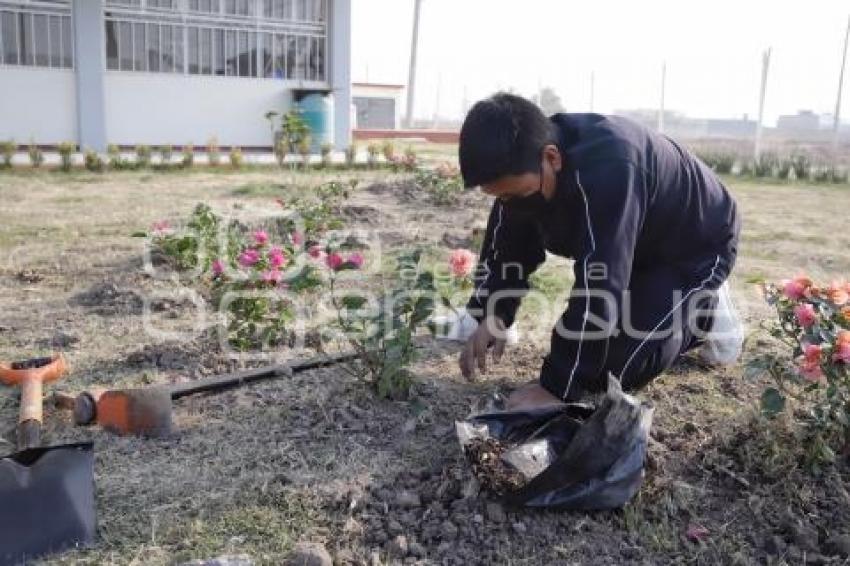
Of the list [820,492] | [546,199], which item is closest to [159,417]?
[546,199]

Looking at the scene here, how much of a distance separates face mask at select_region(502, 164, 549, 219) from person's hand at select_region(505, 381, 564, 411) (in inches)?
21.5

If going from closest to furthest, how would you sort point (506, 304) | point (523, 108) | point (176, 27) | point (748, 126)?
point (523, 108)
point (506, 304)
point (176, 27)
point (748, 126)

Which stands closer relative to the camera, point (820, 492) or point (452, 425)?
point (820, 492)

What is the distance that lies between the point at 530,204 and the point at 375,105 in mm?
26637

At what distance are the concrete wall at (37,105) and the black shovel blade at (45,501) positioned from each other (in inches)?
462

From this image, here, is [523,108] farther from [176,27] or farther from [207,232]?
[176,27]

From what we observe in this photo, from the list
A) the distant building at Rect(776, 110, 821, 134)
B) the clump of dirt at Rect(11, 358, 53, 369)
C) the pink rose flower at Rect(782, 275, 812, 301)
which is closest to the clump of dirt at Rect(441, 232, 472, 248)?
the clump of dirt at Rect(11, 358, 53, 369)

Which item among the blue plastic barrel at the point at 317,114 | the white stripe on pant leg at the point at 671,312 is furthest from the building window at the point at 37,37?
the white stripe on pant leg at the point at 671,312

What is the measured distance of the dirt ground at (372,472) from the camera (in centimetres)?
209

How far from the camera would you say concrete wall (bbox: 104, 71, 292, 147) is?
1334 centimetres

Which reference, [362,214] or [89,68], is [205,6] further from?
[362,214]

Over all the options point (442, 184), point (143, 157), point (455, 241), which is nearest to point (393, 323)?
point (455, 241)

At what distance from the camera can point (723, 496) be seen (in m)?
2.33

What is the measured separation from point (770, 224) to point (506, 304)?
6.22 meters
